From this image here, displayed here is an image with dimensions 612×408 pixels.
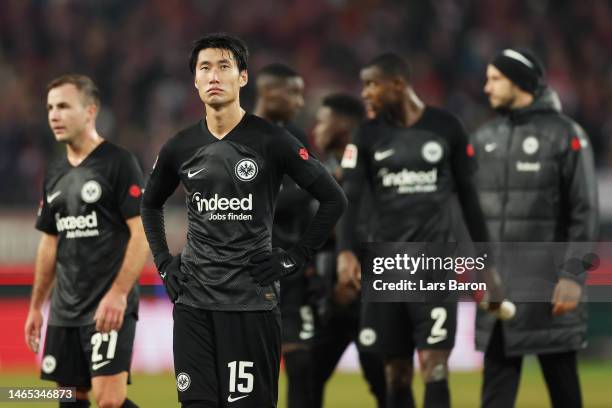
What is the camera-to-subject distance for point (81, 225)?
6934 mm

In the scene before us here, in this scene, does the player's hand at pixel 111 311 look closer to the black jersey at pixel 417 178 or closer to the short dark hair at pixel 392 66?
the black jersey at pixel 417 178

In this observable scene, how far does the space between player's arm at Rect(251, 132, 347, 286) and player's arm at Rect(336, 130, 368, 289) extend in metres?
1.90

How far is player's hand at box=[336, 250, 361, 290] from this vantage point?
7465 mm

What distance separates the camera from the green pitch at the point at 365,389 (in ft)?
34.2

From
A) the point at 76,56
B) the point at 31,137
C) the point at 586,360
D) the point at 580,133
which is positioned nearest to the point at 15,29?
the point at 76,56

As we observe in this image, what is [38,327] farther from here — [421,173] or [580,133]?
[580,133]

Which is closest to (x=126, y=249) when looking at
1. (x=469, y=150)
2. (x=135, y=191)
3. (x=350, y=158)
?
→ (x=135, y=191)

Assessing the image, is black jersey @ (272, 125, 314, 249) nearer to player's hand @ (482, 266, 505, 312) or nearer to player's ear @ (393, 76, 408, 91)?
player's ear @ (393, 76, 408, 91)

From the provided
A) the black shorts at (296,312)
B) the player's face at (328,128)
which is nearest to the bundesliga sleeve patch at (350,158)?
the black shorts at (296,312)

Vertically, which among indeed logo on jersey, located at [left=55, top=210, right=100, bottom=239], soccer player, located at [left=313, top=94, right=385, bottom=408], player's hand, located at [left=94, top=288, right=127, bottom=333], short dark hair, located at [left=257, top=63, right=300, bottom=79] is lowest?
soccer player, located at [left=313, top=94, right=385, bottom=408]

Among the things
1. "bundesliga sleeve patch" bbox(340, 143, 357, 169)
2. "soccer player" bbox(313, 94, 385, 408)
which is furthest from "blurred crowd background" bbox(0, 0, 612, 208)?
"bundesliga sleeve patch" bbox(340, 143, 357, 169)

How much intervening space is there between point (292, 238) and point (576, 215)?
6.59ft

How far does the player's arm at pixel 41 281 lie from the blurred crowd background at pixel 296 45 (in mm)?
9330

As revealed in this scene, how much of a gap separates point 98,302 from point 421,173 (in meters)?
2.14
